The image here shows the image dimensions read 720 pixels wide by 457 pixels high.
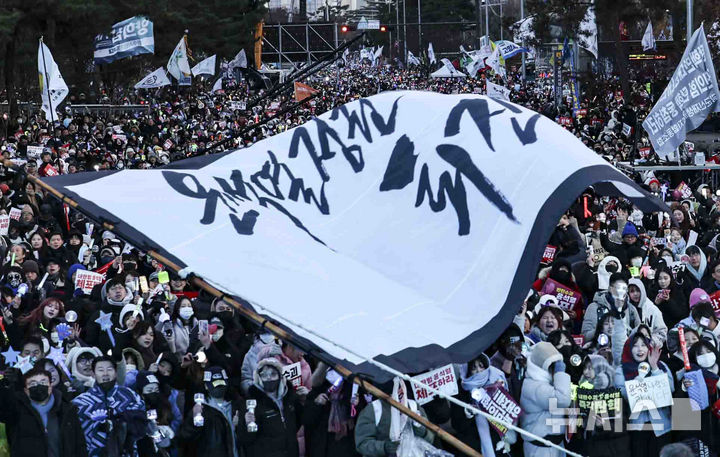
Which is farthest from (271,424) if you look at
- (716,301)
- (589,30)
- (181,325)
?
(589,30)

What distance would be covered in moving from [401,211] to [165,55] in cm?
4458

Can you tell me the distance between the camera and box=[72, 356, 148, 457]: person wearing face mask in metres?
8.09

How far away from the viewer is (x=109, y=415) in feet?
26.7

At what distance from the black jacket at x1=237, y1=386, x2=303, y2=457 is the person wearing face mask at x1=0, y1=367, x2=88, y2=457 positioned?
3.50 ft

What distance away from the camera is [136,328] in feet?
30.0

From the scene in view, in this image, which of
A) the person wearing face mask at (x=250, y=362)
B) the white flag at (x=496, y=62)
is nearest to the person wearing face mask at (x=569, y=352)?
the person wearing face mask at (x=250, y=362)

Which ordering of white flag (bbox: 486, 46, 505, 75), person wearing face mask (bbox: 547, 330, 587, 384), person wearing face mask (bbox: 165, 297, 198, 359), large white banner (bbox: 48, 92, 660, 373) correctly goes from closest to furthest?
large white banner (bbox: 48, 92, 660, 373), person wearing face mask (bbox: 547, 330, 587, 384), person wearing face mask (bbox: 165, 297, 198, 359), white flag (bbox: 486, 46, 505, 75)

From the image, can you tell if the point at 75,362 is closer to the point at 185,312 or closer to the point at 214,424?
the point at 214,424

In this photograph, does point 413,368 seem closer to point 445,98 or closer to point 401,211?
point 401,211

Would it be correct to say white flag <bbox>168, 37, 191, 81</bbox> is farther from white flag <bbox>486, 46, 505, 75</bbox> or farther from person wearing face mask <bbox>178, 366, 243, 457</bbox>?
person wearing face mask <bbox>178, 366, 243, 457</bbox>

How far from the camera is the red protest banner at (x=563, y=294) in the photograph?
11.1 meters

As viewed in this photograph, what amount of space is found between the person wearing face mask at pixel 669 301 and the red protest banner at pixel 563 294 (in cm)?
73

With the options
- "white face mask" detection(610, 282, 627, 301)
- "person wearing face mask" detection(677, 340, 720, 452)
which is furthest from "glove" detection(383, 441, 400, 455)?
"white face mask" detection(610, 282, 627, 301)

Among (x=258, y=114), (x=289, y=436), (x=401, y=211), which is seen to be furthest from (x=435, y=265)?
(x=258, y=114)
